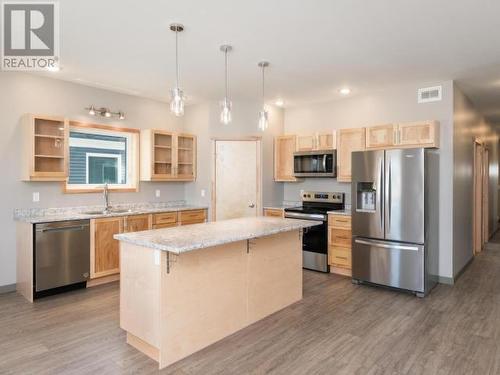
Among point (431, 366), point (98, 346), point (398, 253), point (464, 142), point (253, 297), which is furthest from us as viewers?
point (464, 142)

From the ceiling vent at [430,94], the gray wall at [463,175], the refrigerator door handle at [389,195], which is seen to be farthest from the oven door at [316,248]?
the ceiling vent at [430,94]

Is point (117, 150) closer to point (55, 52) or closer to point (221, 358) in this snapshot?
point (55, 52)

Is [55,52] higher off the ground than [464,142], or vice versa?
[55,52]

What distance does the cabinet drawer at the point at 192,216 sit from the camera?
5379 mm

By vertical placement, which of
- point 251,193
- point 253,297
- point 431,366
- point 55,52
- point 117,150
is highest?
point 55,52

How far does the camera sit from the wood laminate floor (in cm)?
254

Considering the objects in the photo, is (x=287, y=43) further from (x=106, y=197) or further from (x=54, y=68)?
(x=106, y=197)

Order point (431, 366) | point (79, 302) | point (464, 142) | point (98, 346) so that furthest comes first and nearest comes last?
point (464, 142) < point (79, 302) < point (98, 346) < point (431, 366)

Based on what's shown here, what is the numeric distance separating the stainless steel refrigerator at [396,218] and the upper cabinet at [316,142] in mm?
812

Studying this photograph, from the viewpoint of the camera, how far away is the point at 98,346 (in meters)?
2.85

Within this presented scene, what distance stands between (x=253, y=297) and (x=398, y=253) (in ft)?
6.69

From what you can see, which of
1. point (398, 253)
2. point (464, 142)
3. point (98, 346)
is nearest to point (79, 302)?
point (98, 346)

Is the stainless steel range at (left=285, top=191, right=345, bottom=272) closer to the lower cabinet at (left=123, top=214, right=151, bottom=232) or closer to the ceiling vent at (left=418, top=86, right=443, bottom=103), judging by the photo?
the ceiling vent at (left=418, top=86, right=443, bottom=103)

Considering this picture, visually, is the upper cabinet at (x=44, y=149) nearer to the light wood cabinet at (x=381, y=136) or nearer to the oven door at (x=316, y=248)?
the oven door at (x=316, y=248)
